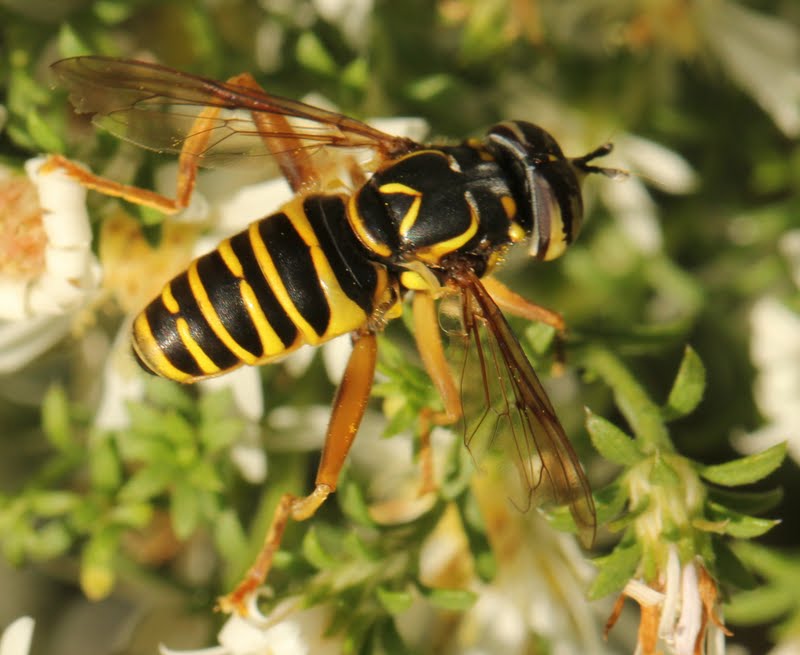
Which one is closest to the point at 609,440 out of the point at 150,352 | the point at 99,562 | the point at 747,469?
the point at 747,469

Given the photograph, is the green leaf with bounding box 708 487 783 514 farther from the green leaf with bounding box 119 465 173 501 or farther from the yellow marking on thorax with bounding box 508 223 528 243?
the green leaf with bounding box 119 465 173 501

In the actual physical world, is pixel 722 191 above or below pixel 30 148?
below

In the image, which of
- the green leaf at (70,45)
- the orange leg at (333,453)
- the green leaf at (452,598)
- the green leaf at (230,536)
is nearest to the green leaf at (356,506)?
the orange leg at (333,453)

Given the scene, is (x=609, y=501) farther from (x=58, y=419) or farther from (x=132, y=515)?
(x=58, y=419)

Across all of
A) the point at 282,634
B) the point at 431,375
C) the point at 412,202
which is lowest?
the point at 282,634

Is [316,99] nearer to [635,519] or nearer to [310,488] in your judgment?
[310,488]

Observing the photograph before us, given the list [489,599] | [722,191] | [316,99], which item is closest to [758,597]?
[489,599]
